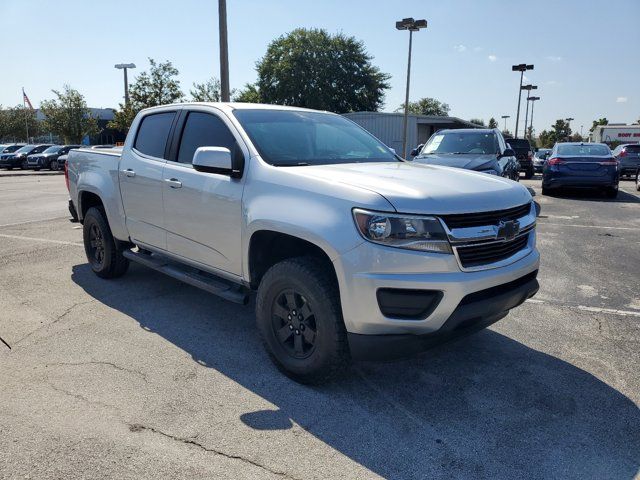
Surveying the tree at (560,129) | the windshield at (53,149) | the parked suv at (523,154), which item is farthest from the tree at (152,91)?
the tree at (560,129)

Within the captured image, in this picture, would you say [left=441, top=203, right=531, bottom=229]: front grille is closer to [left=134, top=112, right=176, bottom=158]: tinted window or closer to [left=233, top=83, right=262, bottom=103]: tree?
[left=134, top=112, right=176, bottom=158]: tinted window

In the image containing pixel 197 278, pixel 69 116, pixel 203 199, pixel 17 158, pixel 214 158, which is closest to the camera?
pixel 214 158

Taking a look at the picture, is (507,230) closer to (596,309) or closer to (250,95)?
(596,309)

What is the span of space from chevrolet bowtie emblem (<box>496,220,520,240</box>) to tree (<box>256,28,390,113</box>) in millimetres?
44748

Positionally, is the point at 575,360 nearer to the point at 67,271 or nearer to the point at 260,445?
the point at 260,445

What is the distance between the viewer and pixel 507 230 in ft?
10.1

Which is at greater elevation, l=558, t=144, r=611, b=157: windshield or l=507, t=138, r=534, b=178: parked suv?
l=558, t=144, r=611, b=157: windshield

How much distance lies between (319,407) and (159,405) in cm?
96

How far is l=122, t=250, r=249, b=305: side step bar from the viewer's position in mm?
A: 3783

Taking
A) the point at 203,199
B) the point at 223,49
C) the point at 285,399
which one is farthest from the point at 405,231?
the point at 223,49

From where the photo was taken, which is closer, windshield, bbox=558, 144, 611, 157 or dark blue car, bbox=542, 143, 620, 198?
dark blue car, bbox=542, 143, 620, 198

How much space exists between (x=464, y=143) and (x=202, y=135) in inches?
280

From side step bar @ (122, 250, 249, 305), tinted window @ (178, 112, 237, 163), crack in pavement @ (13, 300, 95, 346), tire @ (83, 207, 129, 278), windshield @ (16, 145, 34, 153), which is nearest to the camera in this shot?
side step bar @ (122, 250, 249, 305)

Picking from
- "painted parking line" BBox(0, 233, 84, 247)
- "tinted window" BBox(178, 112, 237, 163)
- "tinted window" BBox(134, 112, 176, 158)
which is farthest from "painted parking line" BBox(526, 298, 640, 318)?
"painted parking line" BBox(0, 233, 84, 247)
